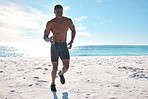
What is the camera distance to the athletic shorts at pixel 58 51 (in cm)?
339

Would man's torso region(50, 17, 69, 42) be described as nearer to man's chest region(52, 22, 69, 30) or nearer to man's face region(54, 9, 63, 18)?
man's chest region(52, 22, 69, 30)

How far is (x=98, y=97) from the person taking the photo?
2781 millimetres

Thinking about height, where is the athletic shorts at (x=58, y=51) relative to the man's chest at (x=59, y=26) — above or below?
below

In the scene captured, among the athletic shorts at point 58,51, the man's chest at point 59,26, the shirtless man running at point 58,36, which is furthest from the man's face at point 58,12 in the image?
the athletic shorts at point 58,51

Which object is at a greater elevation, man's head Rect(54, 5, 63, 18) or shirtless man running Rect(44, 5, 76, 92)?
man's head Rect(54, 5, 63, 18)

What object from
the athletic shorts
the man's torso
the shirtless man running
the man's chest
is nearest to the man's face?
the shirtless man running

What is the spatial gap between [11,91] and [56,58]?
4.58 ft

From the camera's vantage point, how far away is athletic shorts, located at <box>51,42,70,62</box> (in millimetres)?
3391

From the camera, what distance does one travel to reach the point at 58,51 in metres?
3.45

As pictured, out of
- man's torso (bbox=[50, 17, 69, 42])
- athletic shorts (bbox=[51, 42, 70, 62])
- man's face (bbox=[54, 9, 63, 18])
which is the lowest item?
athletic shorts (bbox=[51, 42, 70, 62])

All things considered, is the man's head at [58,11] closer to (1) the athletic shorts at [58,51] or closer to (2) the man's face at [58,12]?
(2) the man's face at [58,12]

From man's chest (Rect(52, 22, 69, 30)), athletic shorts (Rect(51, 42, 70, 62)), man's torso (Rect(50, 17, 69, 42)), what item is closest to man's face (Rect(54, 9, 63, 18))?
man's torso (Rect(50, 17, 69, 42))

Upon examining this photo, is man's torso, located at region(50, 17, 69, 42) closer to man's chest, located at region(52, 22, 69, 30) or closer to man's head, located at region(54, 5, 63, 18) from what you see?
man's chest, located at region(52, 22, 69, 30)

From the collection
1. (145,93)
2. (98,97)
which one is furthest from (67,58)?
(145,93)
